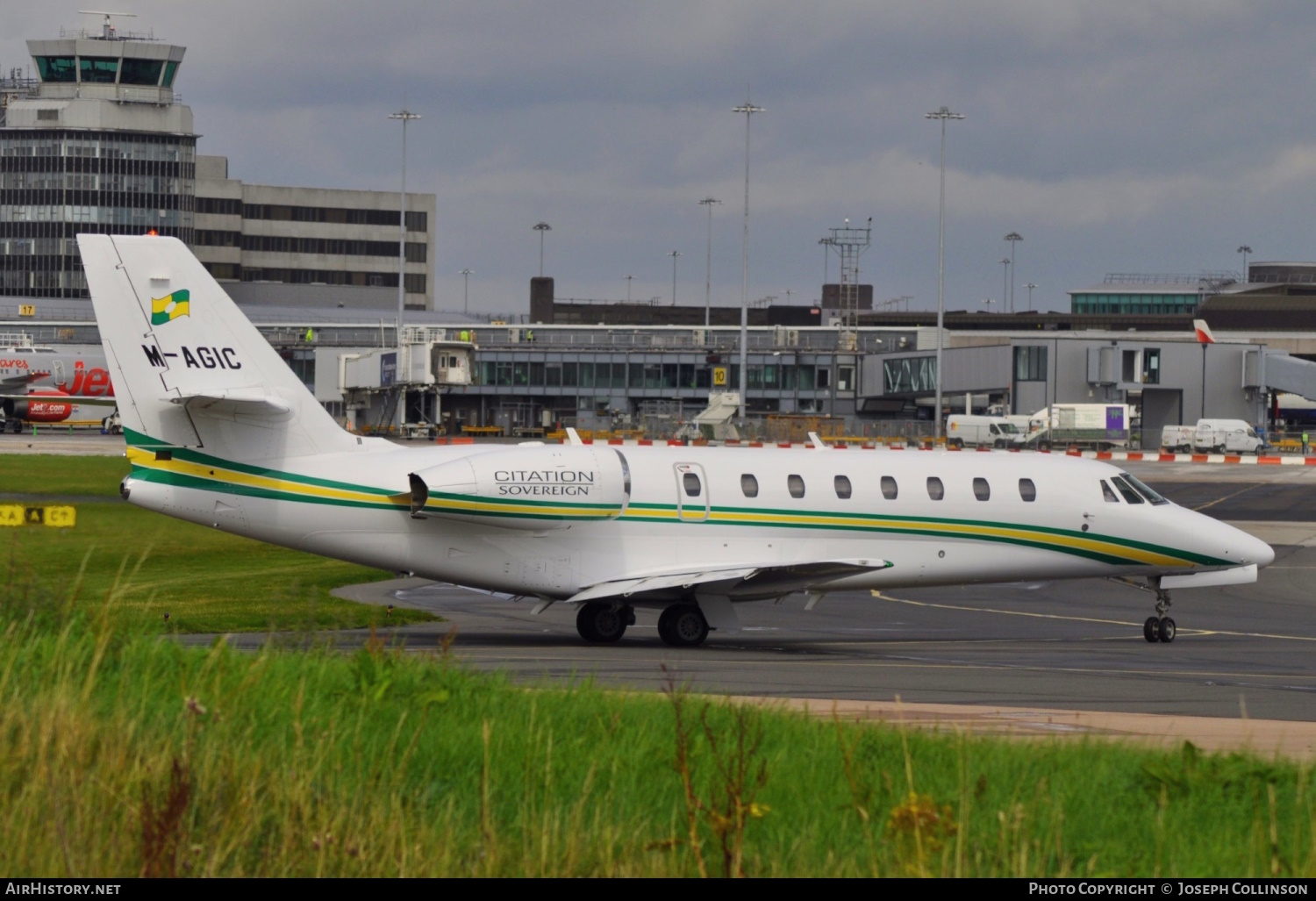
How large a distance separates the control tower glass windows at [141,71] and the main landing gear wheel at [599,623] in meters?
150

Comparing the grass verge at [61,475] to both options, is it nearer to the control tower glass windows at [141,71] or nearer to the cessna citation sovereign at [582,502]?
the cessna citation sovereign at [582,502]

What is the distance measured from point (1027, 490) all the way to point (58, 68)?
15520 cm

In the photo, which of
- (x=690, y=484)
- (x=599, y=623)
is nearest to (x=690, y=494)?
(x=690, y=484)

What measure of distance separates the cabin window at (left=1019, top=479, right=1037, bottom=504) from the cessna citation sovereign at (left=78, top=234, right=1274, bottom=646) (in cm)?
5

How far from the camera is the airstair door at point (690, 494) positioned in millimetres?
24141

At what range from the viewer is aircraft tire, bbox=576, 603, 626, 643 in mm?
24016

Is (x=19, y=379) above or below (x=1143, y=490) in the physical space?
above

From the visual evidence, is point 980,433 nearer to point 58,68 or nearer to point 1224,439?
point 1224,439

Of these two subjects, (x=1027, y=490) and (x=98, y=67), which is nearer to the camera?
(x=1027, y=490)

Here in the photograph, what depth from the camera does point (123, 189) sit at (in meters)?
163

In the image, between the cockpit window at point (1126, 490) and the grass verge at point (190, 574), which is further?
the cockpit window at point (1126, 490)

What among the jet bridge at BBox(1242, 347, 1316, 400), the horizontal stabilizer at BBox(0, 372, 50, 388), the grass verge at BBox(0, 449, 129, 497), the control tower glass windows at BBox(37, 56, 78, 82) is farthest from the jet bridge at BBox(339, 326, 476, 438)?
the control tower glass windows at BBox(37, 56, 78, 82)

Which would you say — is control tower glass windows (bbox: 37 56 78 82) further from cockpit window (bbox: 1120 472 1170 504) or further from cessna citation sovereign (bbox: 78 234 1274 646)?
cockpit window (bbox: 1120 472 1170 504)

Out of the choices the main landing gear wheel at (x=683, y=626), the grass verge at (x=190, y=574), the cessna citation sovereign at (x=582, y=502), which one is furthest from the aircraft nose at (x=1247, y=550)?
the grass verge at (x=190, y=574)
